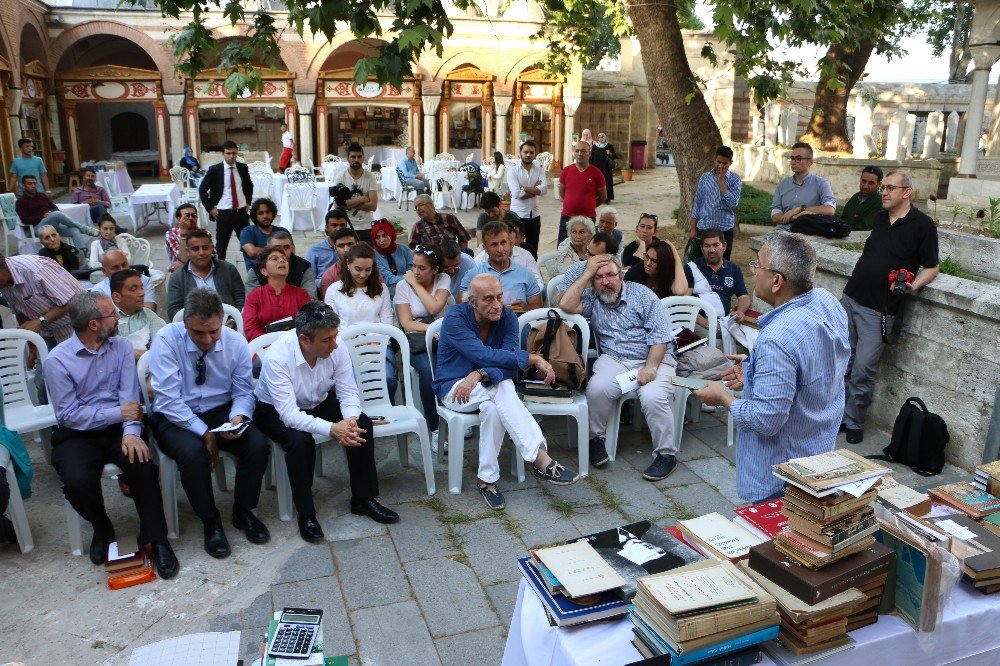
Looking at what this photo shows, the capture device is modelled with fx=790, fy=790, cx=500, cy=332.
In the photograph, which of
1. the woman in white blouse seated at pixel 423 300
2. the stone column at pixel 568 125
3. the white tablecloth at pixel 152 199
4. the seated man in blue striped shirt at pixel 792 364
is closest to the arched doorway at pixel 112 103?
the white tablecloth at pixel 152 199

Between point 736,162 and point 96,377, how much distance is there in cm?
1901

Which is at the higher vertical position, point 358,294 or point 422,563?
point 358,294

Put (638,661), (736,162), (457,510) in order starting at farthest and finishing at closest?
1. (736,162)
2. (457,510)
3. (638,661)

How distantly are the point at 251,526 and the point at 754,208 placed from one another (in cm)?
1111

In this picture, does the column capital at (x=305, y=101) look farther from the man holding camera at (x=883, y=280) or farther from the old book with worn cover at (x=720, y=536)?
the old book with worn cover at (x=720, y=536)

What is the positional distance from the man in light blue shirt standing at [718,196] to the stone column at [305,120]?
1393cm

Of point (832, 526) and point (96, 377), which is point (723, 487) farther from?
point (96, 377)

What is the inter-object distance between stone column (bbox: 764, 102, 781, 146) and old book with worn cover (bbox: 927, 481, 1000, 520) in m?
17.1

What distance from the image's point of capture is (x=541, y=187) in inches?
347

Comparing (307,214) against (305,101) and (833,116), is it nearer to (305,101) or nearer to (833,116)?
(305,101)

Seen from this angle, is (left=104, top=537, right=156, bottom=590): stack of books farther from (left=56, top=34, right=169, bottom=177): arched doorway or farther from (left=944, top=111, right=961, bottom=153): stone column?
(left=56, top=34, right=169, bottom=177): arched doorway

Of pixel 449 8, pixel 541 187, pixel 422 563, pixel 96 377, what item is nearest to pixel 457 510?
pixel 422 563

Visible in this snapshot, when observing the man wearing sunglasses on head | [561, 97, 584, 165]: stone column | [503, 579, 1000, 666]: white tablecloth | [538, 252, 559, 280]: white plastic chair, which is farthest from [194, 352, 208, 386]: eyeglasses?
[561, 97, 584, 165]: stone column

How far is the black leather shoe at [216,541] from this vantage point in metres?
3.87
